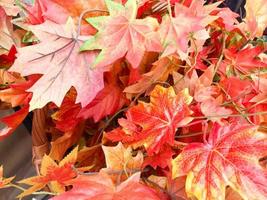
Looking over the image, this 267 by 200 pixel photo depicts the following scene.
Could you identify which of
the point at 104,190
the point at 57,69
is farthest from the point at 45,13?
the point at 104,190

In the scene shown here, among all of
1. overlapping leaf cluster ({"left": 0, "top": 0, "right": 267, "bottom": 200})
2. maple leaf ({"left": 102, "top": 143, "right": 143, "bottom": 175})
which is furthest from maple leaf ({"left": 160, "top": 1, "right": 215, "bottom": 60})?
maple leaf ({"left": 102, "top": 143, "right": 143, "bottom": 175})

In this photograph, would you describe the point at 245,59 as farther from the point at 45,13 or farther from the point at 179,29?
the point at 45,13

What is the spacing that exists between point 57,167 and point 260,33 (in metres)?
0.33

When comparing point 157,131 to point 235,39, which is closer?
point 157,131

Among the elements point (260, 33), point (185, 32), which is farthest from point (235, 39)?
point (185, 32)

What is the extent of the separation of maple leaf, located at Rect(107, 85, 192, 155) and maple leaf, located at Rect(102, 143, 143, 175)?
12 millimetres

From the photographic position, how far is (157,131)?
406 mm

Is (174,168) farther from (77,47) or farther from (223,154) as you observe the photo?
(77,47)

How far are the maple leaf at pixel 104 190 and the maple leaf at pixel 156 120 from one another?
0.04 meters

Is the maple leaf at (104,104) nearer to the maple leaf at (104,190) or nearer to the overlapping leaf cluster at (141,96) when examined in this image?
the overlapping leaf cluster at (141,96)

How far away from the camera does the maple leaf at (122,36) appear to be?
395 mm

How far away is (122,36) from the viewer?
400 mm

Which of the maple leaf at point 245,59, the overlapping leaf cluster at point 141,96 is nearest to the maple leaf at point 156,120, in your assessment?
the overlapping leaf cluster at point 141,96

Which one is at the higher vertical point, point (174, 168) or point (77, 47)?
point (77, 47)
